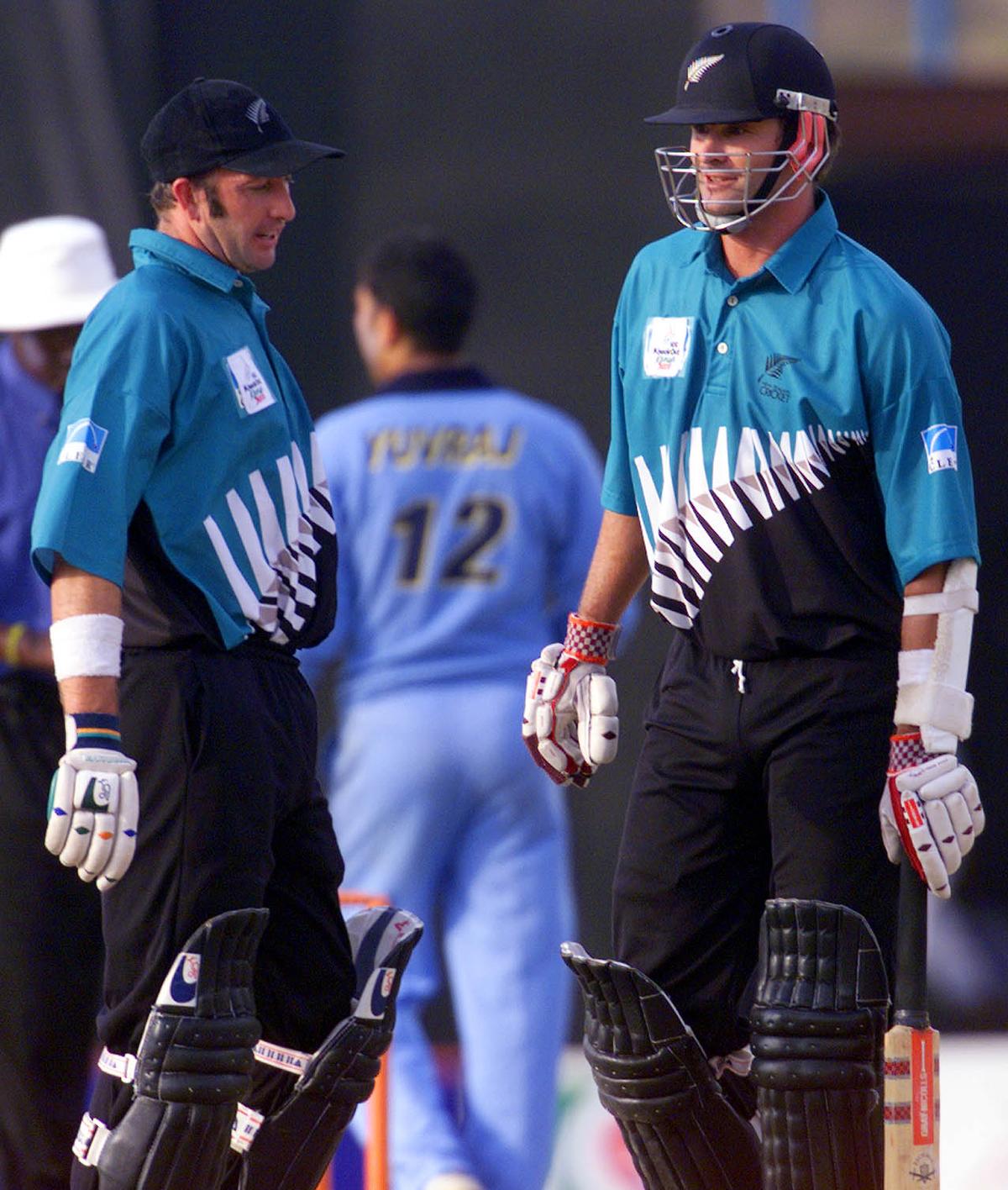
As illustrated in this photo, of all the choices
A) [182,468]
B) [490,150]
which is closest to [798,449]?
[182,468]

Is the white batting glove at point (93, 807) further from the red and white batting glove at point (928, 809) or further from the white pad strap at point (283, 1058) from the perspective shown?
the red and white batting glove at point (928, 809)

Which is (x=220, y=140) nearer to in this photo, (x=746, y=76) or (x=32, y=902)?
(x=746, y=76)

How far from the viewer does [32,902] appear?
16.9 feet

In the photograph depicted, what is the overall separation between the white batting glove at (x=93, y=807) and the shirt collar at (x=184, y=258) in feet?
2.61

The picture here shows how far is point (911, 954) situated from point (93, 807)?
4.27ft

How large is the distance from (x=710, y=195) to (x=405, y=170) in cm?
393

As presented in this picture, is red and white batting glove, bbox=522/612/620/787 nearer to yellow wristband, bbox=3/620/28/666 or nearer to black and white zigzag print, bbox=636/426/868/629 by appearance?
black and white zigzag print, bbox=636/426/868/629

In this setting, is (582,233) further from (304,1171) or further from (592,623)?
(304,1171)

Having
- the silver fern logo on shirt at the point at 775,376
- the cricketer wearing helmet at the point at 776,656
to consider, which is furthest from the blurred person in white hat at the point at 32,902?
the silver fern logo on shirt at the point at 775,376

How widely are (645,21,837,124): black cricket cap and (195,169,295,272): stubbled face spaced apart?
26.1 inches

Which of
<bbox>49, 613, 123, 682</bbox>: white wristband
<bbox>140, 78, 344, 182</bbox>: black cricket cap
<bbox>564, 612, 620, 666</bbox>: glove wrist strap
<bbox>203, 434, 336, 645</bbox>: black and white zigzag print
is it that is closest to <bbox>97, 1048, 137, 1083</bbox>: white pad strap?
<bbox>49, 613, 123, 682</bbox>: white wristband

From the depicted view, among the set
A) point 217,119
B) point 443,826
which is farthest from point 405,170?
point 217,119

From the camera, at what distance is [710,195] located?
4039 mm

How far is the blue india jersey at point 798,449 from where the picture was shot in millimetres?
3895
